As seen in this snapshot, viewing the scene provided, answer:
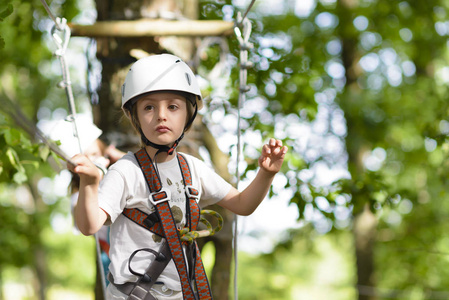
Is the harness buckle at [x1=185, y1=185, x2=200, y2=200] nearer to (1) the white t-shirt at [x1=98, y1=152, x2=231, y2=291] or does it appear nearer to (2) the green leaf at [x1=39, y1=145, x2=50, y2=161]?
(1) the white t-shirt at [x1=98, y1=152, x2=231, y2=291]

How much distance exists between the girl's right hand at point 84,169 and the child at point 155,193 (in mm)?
254

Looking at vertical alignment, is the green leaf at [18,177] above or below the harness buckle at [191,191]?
below

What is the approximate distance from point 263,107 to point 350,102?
3.25 m

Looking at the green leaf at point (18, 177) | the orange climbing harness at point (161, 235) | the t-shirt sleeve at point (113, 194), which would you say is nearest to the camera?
the t-shirt sleeve at point (113, 194)

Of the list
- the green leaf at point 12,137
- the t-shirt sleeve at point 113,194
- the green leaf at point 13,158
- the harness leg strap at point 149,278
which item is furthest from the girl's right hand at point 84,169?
the green leaf at point 13,158

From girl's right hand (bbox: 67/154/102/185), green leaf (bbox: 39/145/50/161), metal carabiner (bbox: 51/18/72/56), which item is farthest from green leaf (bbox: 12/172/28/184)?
girl's right hand (bbox: 67/154/102/185)

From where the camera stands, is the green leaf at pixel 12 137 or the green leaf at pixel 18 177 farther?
the green leaf at pixel 18 177

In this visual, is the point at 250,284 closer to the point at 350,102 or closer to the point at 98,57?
the point at 350,102

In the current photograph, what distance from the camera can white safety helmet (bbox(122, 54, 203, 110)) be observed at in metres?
2.07

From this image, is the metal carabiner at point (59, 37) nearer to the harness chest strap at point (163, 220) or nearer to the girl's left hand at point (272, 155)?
the harness chest strap at point (163, 220)

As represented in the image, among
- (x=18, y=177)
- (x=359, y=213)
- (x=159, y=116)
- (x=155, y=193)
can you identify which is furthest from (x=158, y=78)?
(x=359, y=213)

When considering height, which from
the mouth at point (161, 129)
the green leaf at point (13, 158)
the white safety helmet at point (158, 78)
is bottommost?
the green leaf at point (13, 158)

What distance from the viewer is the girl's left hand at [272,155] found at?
2.14 metres

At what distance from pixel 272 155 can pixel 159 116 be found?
0.49 m
